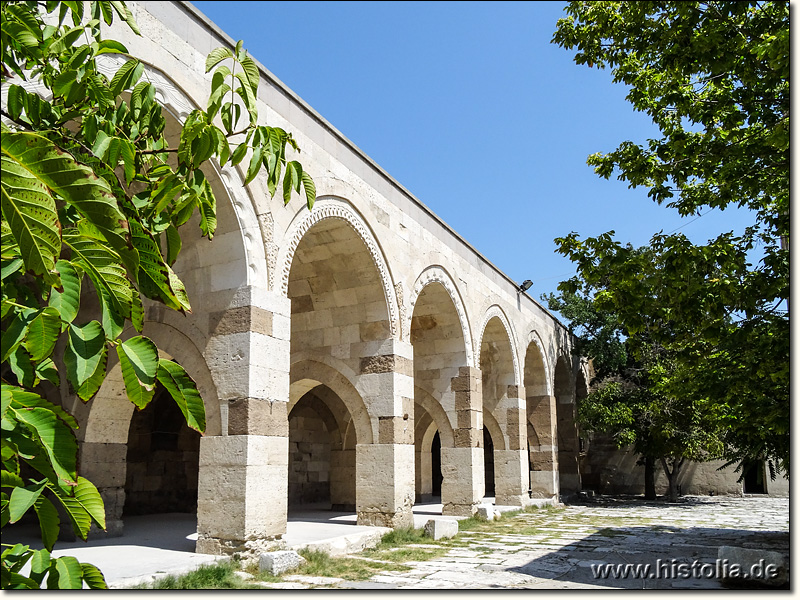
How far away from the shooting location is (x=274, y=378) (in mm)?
6695

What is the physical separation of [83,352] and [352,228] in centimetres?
740

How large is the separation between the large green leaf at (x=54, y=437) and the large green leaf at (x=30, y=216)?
0.27m

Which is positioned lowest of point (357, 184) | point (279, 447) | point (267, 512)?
point (267, 512)

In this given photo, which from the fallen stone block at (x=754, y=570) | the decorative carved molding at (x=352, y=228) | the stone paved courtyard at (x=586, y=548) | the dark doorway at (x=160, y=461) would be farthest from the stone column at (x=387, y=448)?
the fallen stone block at (x=754, y=570)

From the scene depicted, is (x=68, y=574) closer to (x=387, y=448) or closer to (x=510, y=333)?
(x=387, y=448)

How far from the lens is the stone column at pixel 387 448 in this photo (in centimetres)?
875


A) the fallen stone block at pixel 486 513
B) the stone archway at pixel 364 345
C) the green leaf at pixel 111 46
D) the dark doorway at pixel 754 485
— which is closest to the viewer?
the green leaf at pixel 111 46

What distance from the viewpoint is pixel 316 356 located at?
9.59 metres

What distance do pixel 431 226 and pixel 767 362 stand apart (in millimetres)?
6233

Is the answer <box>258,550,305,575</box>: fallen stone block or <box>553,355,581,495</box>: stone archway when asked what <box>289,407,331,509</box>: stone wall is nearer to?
<box>553,355,581,495</box>: stone archway

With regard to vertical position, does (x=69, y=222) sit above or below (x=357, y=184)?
below

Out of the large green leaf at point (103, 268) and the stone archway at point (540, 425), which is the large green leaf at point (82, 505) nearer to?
the large green leaf at point (103, 268)

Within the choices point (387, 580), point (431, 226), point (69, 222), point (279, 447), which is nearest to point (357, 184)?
point (431, 226)

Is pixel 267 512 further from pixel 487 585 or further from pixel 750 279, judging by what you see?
pixel 750 279
